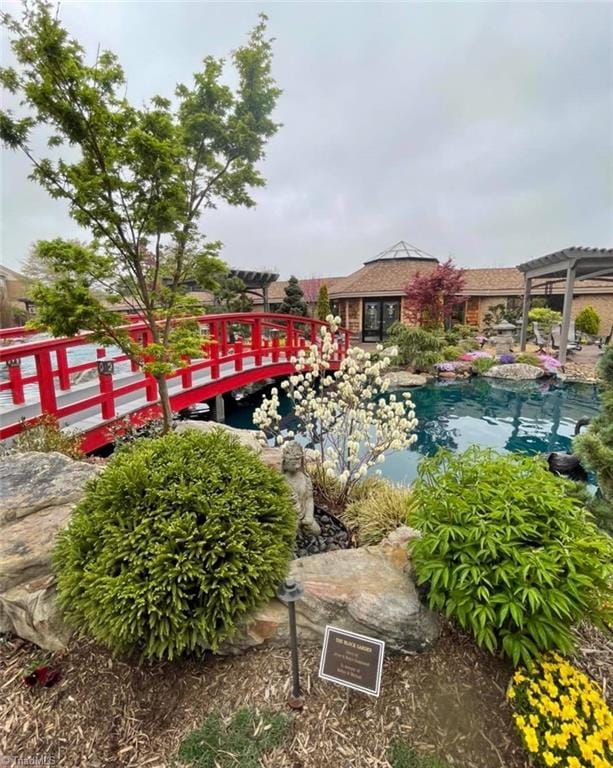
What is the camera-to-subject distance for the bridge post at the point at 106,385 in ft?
13.8

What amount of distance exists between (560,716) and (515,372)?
11.1 metres

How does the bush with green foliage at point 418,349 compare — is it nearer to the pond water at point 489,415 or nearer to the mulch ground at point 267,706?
the pond water at point 489,415

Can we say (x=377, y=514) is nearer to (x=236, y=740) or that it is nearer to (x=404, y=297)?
(x=236, y=740)

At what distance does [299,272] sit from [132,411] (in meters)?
28.8

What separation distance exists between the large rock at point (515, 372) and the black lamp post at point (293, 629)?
36.6 ft

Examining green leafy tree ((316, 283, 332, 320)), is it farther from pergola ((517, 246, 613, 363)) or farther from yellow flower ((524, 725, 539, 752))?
yellow flower ((524, 725, 539, 752))

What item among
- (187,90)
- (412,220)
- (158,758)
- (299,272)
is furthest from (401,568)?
(299,272)

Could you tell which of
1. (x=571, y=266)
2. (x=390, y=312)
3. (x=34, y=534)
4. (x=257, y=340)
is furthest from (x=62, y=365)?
(x=390, y=312)

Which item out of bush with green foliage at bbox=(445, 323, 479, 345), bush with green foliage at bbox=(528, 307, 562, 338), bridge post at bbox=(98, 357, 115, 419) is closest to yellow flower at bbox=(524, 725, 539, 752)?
bridge post at bbox=(98, 357, 115, 419)

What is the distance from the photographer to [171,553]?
151cm

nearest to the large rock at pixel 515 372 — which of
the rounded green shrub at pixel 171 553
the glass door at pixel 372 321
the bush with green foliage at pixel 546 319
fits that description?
the bush with green foliage at pixel 546 319

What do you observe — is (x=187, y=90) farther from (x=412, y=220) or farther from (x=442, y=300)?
(x=412, y=220)

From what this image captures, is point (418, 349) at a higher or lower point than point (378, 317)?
lower

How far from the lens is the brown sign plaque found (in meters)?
1.42
